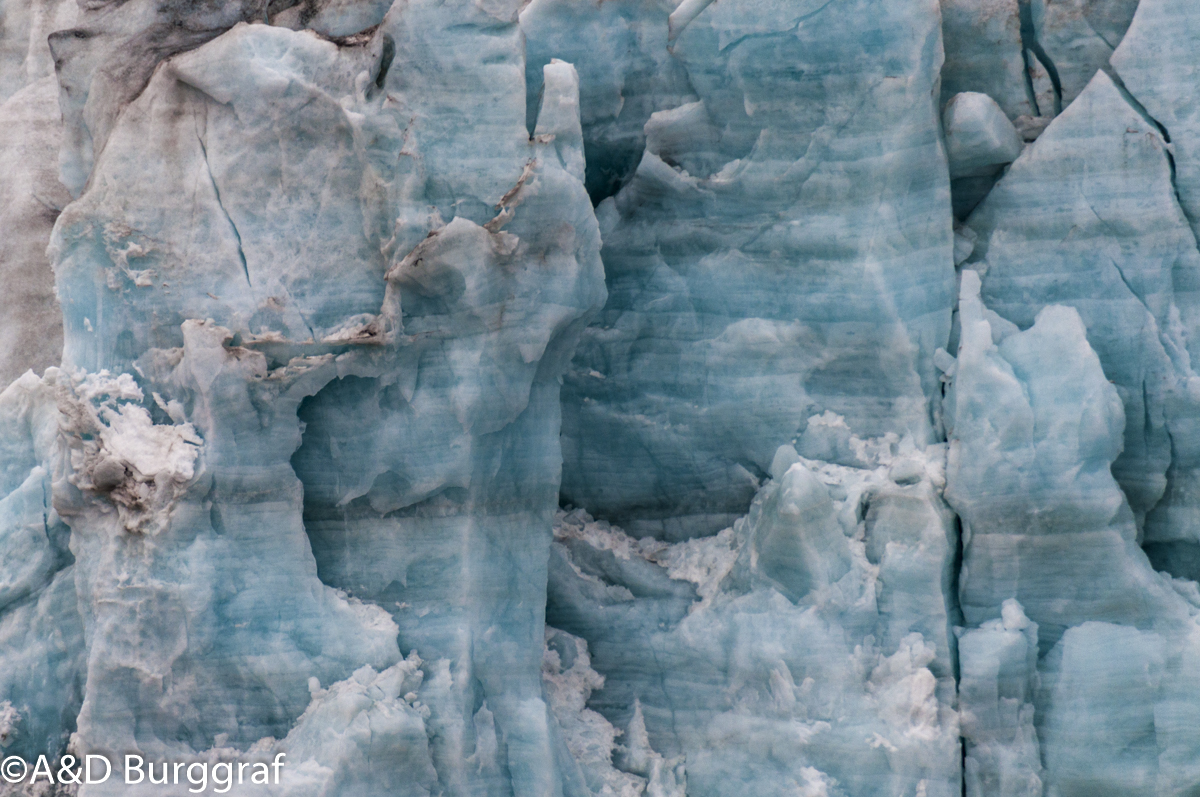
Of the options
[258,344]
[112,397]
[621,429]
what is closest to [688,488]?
[621,429]

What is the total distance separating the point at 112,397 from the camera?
5.01 metres

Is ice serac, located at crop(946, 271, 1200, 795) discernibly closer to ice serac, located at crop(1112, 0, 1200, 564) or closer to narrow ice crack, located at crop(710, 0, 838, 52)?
ice serac, located at crop(1112, 0, 1200, 564)

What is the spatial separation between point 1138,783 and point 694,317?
2.71 metres

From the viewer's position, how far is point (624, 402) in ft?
19.9

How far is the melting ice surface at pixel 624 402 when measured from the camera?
5031 mm

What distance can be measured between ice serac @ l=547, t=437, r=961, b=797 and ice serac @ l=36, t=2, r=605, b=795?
2.44ft

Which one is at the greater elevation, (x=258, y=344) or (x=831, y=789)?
(x=258, y=344)

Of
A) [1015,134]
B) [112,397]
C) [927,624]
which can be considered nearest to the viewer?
[112,397]

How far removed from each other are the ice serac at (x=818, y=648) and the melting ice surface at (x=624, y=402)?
0.02 meters

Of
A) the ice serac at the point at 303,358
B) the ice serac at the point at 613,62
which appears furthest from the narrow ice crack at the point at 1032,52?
the ice serac at the point at 303,358

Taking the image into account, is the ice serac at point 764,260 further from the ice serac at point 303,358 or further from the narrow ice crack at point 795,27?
the ice serac at point 303,358

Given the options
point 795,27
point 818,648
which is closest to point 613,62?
point 795,27

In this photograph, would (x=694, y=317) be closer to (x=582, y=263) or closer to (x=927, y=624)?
(x=582, y=263)

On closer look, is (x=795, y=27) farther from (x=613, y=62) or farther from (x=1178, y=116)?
(x=1178, y=116)
